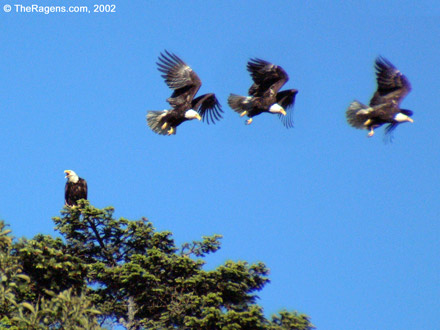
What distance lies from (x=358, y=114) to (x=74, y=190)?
7230mm

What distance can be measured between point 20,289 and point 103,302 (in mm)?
4418

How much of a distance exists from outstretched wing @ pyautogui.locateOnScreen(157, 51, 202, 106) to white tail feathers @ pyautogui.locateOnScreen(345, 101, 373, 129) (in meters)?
3.41

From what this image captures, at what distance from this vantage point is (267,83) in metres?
22.3

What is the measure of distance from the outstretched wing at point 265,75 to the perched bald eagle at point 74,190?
16.5 ft

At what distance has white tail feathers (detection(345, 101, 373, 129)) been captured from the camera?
21.2 metres

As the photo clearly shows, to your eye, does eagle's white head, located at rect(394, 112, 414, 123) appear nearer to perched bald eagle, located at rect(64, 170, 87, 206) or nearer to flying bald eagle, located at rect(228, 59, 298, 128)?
flying bald eagle, located at rect(228, 59, 298, 128)

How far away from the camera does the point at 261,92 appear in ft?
73.5

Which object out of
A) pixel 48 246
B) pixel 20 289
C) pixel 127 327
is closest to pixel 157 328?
pixel 127 327

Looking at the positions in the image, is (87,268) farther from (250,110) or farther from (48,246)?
(250,110)

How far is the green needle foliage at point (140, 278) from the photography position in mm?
18391

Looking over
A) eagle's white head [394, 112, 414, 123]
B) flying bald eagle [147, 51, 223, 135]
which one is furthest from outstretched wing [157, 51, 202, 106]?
eagle's white head [394, 112, 414, 123]

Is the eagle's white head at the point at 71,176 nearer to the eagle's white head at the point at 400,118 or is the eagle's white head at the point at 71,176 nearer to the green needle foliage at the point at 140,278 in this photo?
the green needle foliage at the point at 140,278

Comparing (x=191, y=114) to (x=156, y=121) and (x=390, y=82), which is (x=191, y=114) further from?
(x=390, y=82)

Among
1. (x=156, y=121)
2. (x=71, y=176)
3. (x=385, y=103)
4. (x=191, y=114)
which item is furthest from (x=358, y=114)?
(x=71, y=176)
